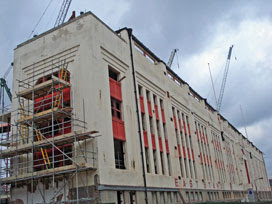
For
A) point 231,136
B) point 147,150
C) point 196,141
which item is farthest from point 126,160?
point 231,136

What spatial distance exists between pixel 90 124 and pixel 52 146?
2738 millimetres

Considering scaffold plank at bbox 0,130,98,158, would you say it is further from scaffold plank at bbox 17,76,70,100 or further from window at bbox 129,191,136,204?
window at bbox 129,191,136,204

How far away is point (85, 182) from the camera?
19344 millimetres

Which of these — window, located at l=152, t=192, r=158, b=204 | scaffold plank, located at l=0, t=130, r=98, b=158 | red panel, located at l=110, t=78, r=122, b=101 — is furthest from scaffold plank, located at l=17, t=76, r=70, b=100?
window, located at l=152, t=192, r=158, b=204

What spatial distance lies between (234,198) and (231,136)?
17.3 metres

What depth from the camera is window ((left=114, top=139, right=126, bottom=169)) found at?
2266 centimetres

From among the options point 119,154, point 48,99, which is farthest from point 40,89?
point 119,154

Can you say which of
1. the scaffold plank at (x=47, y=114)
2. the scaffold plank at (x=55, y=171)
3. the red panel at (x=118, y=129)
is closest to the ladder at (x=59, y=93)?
the scaffold plank at (x=47, y=114)

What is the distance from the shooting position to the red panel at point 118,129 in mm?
22625

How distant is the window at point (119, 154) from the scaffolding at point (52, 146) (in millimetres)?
3397

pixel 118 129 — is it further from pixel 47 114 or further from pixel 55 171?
pixel 55 171

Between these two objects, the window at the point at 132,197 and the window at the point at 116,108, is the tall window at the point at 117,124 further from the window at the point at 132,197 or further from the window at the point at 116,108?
the window at the point at 132,197

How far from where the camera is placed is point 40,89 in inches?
856

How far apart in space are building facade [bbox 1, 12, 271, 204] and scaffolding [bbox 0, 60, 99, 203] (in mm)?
66
